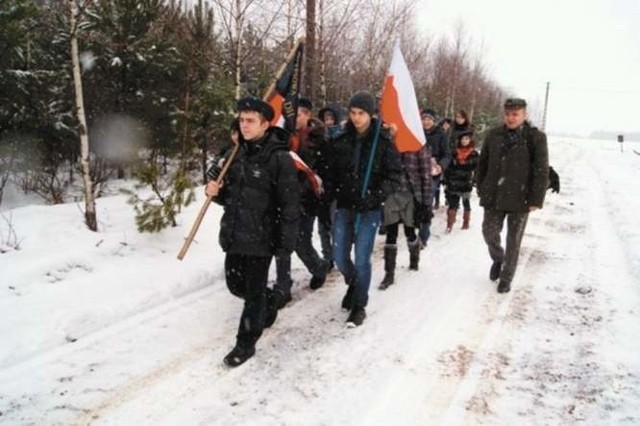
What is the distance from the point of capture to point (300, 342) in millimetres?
4363

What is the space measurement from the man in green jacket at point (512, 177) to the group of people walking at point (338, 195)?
0.01 meters

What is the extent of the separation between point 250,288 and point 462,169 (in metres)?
6.08

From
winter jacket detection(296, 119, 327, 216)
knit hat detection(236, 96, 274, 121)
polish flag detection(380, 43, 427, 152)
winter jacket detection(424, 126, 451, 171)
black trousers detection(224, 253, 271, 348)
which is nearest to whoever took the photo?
knit hat detection(236, 96, 274, 121)

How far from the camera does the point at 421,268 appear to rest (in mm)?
6648

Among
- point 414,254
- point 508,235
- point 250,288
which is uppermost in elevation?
point 508,235

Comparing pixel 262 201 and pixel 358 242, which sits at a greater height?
pixel 262 201

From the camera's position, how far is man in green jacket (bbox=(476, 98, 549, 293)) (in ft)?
17.9

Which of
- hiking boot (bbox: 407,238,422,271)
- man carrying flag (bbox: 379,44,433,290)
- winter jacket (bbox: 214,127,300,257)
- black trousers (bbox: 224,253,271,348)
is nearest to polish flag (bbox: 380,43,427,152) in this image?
man carrying flag (bbox: 379,44,433,290)

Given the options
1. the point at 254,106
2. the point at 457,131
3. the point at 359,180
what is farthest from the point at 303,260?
the point at 457,131

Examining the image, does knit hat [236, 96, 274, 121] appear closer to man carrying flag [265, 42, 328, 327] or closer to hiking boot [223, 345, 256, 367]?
man carrying flag [265, 42, 328, 327]

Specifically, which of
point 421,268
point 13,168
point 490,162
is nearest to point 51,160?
point 13,168

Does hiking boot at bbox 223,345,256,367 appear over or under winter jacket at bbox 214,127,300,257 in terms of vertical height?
under

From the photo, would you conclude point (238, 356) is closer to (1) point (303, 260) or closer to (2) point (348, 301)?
(2) point (348, 301)

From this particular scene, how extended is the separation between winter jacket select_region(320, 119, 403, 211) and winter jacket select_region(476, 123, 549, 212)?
1.50 metres
